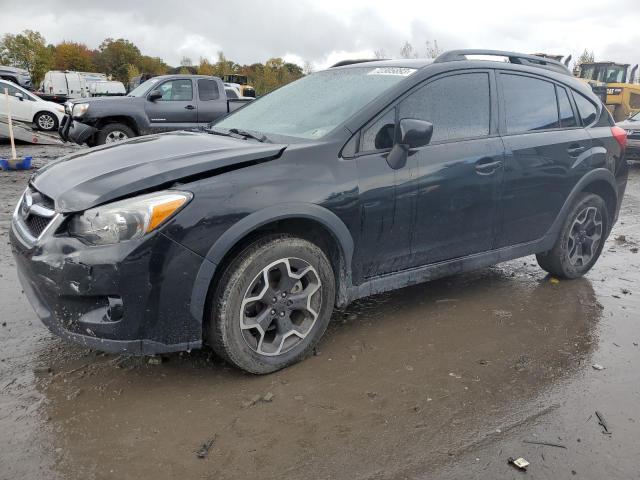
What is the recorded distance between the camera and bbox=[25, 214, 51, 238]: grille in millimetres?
2811

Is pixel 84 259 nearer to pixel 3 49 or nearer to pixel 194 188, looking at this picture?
pixel 194 188

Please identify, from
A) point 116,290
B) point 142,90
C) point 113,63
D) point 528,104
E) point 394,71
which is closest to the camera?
point 116,290

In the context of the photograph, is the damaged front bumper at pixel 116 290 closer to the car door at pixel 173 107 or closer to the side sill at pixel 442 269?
the side sill at pixel 442 269

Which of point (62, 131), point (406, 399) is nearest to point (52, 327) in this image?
point (406, 399)

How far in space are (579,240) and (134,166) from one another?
3.78 metres

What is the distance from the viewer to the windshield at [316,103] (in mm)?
3469

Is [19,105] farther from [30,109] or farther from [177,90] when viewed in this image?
[177,90]

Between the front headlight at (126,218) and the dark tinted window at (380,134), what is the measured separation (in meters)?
1.23

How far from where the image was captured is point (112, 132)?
11148 mm

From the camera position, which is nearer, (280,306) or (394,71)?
(280,306)

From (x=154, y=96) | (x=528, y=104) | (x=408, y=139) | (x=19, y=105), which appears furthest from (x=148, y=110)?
(x=408, y=139)

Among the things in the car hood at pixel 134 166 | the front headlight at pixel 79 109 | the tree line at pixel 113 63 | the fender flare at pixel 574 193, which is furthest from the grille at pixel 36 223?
the tree line at pixel 113 63

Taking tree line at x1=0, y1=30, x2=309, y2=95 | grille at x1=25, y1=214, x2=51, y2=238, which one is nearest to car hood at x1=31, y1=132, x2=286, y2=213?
grille at x1=25, y1=214, x2=51, y2=238

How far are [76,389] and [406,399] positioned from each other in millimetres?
1754
